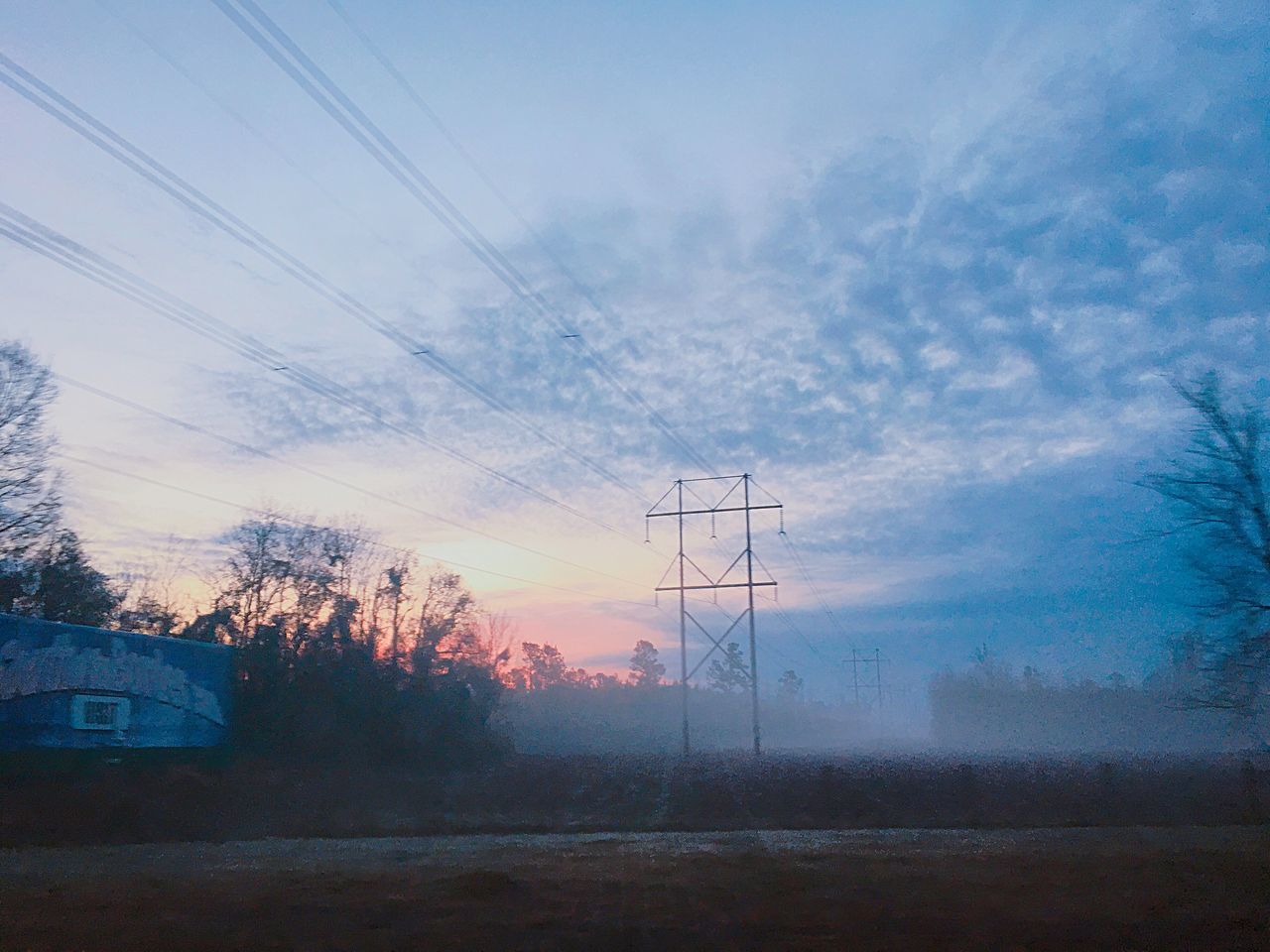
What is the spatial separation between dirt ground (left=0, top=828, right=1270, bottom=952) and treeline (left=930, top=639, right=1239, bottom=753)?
6992 centimetres

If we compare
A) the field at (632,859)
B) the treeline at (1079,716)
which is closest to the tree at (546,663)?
the treeline at (1079,716)

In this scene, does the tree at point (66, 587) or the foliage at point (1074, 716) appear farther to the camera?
the foliage at point (1074, 716)

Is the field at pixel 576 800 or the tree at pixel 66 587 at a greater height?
the tree at pixel 66 587

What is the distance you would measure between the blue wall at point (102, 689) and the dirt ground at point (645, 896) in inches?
227

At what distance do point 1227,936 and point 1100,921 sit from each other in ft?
5.47

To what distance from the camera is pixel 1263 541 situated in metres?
33.9

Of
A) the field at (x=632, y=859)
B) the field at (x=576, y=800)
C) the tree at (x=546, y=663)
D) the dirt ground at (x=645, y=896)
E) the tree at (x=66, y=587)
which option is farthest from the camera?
the tree at (x=546, y=663)

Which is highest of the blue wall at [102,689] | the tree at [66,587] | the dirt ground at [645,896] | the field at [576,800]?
the tree at [66,587]

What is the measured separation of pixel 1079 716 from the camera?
140 metres

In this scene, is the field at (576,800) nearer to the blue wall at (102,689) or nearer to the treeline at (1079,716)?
the blue wall at (102,689)

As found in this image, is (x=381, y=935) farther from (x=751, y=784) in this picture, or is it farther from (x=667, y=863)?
(x=751, y=784)

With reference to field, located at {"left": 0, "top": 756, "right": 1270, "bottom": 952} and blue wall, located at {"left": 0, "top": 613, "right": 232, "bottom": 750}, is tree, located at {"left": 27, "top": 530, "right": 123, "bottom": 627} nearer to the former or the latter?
blue wall, located at {"left": 0, "top": 613, "right": 232, "bottom": 750}

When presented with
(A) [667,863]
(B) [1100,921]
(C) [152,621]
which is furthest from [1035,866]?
(C) [152,621]

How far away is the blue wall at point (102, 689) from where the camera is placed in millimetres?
29906
